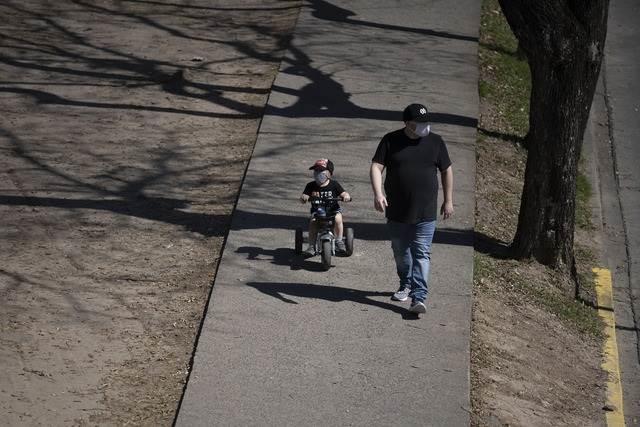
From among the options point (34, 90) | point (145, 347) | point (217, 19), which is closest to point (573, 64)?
point (145, 347)

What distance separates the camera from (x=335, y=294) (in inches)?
376

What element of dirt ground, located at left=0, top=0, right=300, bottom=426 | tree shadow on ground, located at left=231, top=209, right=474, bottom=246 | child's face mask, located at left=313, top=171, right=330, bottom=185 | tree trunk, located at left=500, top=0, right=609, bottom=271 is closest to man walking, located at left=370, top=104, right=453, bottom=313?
child's face mask, located at left=313, top=171, right=330, bottom=185

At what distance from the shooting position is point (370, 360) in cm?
847

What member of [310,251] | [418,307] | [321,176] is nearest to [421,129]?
[321,176]

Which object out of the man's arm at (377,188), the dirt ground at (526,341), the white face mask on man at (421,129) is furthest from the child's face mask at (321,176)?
the dirt ground at (526,341)

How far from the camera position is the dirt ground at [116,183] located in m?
8.34

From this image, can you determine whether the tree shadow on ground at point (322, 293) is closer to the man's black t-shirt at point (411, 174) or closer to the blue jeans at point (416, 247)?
the blue jeans at point (416, 247)

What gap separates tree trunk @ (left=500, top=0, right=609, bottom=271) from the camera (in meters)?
10.2

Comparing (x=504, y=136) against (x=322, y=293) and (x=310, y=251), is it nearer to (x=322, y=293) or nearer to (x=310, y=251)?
(x=310, y=251)

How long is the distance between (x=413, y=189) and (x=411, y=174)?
4.7 inches

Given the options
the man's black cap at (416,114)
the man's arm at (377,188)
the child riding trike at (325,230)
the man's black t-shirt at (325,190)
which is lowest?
the child riding trike at (325,230)

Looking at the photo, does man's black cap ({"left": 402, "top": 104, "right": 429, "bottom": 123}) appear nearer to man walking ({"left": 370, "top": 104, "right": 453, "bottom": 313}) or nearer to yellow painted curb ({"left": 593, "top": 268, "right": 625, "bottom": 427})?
man walking ({"left": 370, "top": 104, "right": 453, "bottom": 313})

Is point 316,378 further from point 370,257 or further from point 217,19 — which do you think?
point 217,19

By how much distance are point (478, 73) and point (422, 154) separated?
780 cm
